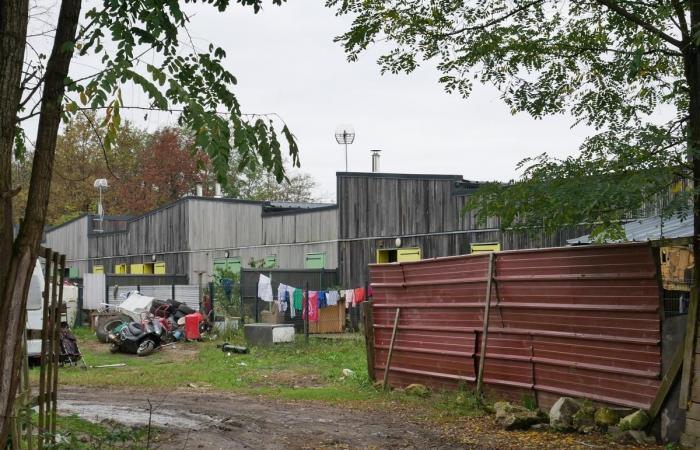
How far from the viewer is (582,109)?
1119 cm

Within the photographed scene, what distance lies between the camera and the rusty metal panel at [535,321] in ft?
33.2

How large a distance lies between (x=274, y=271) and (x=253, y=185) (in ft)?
139

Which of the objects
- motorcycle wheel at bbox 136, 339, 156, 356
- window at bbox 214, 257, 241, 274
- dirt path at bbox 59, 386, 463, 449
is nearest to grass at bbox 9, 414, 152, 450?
dirt path at bbox 59, 386, 463, 449

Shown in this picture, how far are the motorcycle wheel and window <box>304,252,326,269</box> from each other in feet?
27.2

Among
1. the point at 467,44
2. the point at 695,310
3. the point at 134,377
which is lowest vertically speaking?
the point at 134,377

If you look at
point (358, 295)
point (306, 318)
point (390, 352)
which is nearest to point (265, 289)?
point (358, 295)

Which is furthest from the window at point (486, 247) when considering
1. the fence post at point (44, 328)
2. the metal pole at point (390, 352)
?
the fence post at point (44, 328)

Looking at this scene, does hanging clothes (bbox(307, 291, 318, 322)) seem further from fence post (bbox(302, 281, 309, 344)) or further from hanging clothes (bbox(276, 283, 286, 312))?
hanging clothes (bbox(276, 283, 286, 312))

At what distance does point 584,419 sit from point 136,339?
14.2 meters

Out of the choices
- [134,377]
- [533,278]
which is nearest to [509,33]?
[533,278]

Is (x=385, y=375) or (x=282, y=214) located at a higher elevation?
(x=282, y=214)

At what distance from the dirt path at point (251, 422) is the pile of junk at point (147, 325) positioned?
7751 millimetres

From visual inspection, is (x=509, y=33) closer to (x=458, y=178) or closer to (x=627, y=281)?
(x=627, y=281)

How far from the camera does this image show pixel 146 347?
22172 millimetres
